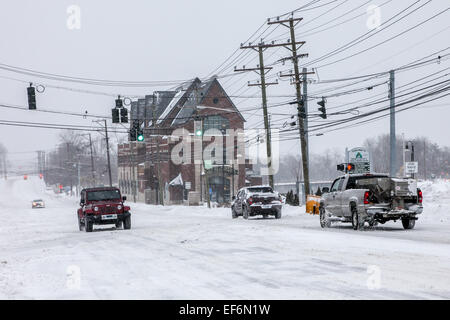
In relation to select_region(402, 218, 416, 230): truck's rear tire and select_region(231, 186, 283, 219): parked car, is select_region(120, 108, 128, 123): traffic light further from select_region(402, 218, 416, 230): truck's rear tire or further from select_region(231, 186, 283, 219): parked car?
select_region(402, 218, 416, 230): truck's rear tire

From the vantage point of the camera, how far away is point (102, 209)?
27578mm

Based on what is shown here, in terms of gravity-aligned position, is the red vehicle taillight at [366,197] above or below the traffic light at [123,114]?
below

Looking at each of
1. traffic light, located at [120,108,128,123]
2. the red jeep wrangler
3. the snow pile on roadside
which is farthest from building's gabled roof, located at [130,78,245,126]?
the red jeep wrangler

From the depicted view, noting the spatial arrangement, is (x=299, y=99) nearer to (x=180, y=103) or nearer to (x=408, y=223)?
(x=408, y=223)

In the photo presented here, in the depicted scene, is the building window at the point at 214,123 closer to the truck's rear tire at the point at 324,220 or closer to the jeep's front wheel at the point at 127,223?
the jeep's front wheel at the point at 127,223

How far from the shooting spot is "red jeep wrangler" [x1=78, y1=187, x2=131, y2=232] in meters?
27.4

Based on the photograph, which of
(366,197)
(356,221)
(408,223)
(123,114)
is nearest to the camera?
(366,197)

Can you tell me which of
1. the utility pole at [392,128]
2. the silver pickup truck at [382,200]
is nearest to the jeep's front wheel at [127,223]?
the silver pickup truck at [382,200]

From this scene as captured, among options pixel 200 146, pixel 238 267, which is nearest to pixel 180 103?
pixel 200 146

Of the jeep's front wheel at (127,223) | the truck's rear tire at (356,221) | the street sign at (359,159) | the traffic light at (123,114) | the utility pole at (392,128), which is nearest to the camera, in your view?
the truck's rear tire at (356,221)

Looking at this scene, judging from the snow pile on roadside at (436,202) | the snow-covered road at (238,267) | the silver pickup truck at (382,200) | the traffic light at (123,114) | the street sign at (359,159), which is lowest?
the snow pile on roadside at (436,202)

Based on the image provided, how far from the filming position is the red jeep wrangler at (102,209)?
27.4 meters

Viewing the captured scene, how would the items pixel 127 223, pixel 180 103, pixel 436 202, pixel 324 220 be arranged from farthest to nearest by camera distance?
pixel 180 103, pixel 436 202, pixel 127 223, pixel 324 220
